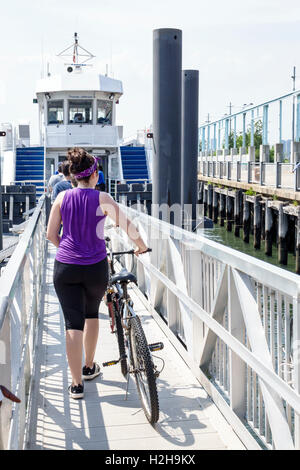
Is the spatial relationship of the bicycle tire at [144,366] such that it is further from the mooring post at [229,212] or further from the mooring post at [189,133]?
the mooring post at [229,212]

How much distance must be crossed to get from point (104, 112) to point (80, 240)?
910 inches

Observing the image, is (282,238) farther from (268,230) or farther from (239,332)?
(239,332)

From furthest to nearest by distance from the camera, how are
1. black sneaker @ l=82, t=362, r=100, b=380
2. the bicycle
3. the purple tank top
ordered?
black sneaker @ l=82, t=362, r=100, b=380, the purple tank top, the bicycle

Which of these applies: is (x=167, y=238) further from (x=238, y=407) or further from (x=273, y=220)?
(x=273, y=220)

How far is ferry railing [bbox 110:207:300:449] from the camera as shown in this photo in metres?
2.84

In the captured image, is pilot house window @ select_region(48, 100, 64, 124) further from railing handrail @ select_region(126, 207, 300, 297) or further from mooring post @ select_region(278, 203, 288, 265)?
railing handrail @ select_region(126, 207, 300, 297)

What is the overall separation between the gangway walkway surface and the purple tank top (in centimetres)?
97

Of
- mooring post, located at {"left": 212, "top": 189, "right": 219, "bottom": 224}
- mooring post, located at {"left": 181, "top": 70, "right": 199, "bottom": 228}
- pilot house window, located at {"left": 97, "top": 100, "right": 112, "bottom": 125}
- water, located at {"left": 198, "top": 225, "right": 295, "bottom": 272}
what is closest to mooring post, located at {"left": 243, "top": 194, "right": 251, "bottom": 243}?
water, located at {"left": 198, "top": 225, "right": 295, "bottom": 272}

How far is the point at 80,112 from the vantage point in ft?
85.7

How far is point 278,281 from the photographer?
9.09ft

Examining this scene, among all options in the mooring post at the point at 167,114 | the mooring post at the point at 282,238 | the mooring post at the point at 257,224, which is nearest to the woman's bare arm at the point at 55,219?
the mooring post at the point at 167,114

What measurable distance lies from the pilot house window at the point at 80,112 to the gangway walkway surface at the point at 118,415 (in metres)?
21.5

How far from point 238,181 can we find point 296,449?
24383mm

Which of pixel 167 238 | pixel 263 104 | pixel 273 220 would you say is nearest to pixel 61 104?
pixel 273 220
